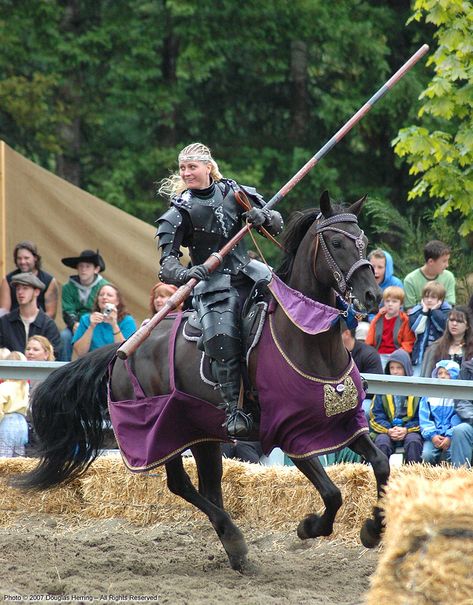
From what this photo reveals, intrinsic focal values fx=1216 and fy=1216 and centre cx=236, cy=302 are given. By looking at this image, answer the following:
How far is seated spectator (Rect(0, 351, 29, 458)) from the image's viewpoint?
9.55 meters

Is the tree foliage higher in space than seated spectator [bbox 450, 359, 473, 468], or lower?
higher

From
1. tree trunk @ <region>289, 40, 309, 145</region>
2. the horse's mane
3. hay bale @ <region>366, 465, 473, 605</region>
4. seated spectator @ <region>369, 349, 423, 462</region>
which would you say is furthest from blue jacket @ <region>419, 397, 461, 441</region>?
tree trunk @ <region>289, 40, 309, 145</region>

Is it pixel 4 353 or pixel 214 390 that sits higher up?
pixel 4 353

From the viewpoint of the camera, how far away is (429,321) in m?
10.9

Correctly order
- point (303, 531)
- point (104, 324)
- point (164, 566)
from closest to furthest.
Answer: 1. point (303, 531)
2. point (164, 566)
3. point (104, 324)

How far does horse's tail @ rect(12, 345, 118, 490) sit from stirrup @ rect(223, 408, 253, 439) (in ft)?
4.51

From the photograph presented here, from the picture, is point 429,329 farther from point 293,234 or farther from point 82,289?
point 293,234

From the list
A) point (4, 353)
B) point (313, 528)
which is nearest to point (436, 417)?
point (313, 528)

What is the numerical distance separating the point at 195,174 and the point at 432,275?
4.86 m

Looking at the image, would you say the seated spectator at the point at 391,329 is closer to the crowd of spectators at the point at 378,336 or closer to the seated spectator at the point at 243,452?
the crowd of spectators at the point at 378,336

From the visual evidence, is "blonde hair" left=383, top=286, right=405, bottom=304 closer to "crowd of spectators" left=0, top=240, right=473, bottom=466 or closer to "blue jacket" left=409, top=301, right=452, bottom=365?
"crowd of spectators" left=0, top=240, right=473, bottom=466

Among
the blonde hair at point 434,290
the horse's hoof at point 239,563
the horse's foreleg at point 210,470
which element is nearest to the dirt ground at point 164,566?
the horse's hoof at point 239,563

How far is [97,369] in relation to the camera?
8.24 meters

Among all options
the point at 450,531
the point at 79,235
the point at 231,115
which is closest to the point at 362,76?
the point at 231,115
